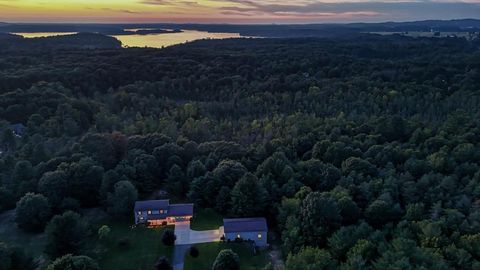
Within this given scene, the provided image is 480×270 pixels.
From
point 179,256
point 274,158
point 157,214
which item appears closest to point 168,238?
point 179,256

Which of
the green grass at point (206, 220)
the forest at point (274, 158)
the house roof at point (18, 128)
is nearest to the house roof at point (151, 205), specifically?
the forest at point (274, 158)

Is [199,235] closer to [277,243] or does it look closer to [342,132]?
[277,243]

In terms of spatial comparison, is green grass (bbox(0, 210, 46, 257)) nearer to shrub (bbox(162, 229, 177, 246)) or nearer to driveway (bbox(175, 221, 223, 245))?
shrub (bbox(162, 229, 177, 246))

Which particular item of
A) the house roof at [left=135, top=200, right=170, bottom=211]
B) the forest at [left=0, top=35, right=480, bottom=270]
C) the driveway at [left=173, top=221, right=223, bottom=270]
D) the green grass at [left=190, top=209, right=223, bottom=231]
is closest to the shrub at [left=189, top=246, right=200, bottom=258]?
the driveway at [left=173, top=221, right=223, bottom=270]

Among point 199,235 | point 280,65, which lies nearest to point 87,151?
point 199,235

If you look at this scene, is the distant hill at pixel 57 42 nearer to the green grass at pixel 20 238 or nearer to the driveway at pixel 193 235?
the green grass at pixel 20 238
